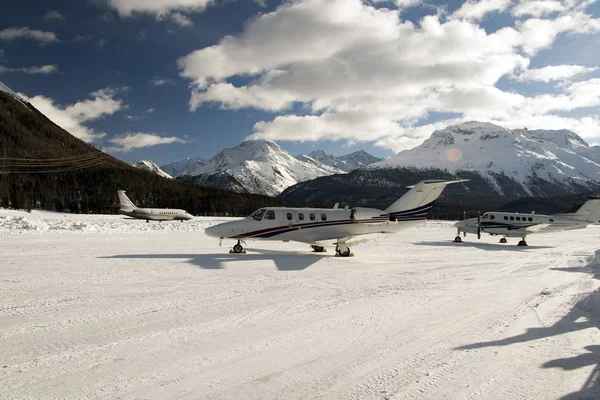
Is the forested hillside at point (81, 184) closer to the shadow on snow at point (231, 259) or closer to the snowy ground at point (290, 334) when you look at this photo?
the shadow on snow at point (231, 259)

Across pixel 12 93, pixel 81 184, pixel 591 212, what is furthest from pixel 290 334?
pixel 12 93

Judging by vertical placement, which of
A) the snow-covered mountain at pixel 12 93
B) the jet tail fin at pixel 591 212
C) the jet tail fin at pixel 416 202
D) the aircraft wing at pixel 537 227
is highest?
the snow-covered mountain at pixel 12 93

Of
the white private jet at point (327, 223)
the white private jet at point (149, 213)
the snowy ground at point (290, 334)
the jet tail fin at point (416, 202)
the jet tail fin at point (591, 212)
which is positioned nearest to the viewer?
the snowy ground at point (290, 334)

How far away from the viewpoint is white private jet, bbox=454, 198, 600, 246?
28.3m

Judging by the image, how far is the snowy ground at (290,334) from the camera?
14.5 ft

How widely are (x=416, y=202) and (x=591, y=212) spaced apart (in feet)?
66.3

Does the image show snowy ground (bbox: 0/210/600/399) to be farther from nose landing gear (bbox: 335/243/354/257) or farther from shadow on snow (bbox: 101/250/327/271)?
nose landing gear (bbox: 335/243/354/257)

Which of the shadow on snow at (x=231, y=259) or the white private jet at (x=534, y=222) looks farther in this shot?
the white private jet at (x=534, y=222)

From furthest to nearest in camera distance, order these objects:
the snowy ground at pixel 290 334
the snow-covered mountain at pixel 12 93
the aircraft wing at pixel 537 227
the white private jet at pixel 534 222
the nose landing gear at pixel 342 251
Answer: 1. the snow-covered mountain at pixel 12 93
2. the white private jet at pixel 534 222
3. the aircraft wing at pixel 537 227
4. the nose landing gear at pixel 342 251
5. the snowy ground at pixel 290 334

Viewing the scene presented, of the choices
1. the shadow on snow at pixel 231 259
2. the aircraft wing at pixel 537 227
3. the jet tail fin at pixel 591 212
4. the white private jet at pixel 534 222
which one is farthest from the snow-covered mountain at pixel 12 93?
the jet tail fin at pixel 591 212

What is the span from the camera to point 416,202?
63.6 ft

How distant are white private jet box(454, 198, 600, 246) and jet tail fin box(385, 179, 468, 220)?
39.9ft

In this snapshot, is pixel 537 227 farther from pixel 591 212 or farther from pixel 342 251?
pixel 342 251

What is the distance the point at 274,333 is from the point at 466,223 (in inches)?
1152
